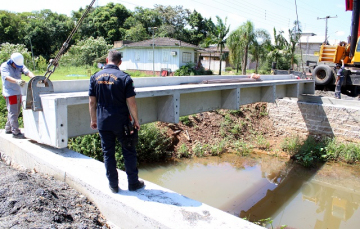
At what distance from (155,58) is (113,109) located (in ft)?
90.8

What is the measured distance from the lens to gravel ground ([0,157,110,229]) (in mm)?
2844

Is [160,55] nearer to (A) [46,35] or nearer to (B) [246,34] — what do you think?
(B) [246,34]

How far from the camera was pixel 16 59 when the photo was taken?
5.02 m

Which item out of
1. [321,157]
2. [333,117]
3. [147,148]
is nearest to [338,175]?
[321,157]

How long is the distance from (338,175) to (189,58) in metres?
22.4

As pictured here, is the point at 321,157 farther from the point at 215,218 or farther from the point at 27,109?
the point at 27,109

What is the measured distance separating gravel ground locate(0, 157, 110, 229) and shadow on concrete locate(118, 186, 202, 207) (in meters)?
0.48

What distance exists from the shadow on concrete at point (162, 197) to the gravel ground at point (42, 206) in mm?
475

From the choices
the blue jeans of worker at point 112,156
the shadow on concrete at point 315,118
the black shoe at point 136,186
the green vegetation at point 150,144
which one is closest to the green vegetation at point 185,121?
the green vegetation at point 150,144

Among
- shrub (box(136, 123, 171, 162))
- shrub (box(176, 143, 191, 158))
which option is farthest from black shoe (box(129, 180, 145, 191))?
shrub (box(176, 143, 191, 158))

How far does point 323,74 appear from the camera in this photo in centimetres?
1470

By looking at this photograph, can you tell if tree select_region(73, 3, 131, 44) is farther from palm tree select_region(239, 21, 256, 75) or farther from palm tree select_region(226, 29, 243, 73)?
palm tree select_region(239, 21, 256, 75)

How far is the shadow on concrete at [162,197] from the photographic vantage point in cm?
324

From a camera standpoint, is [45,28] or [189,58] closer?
[189,58]
